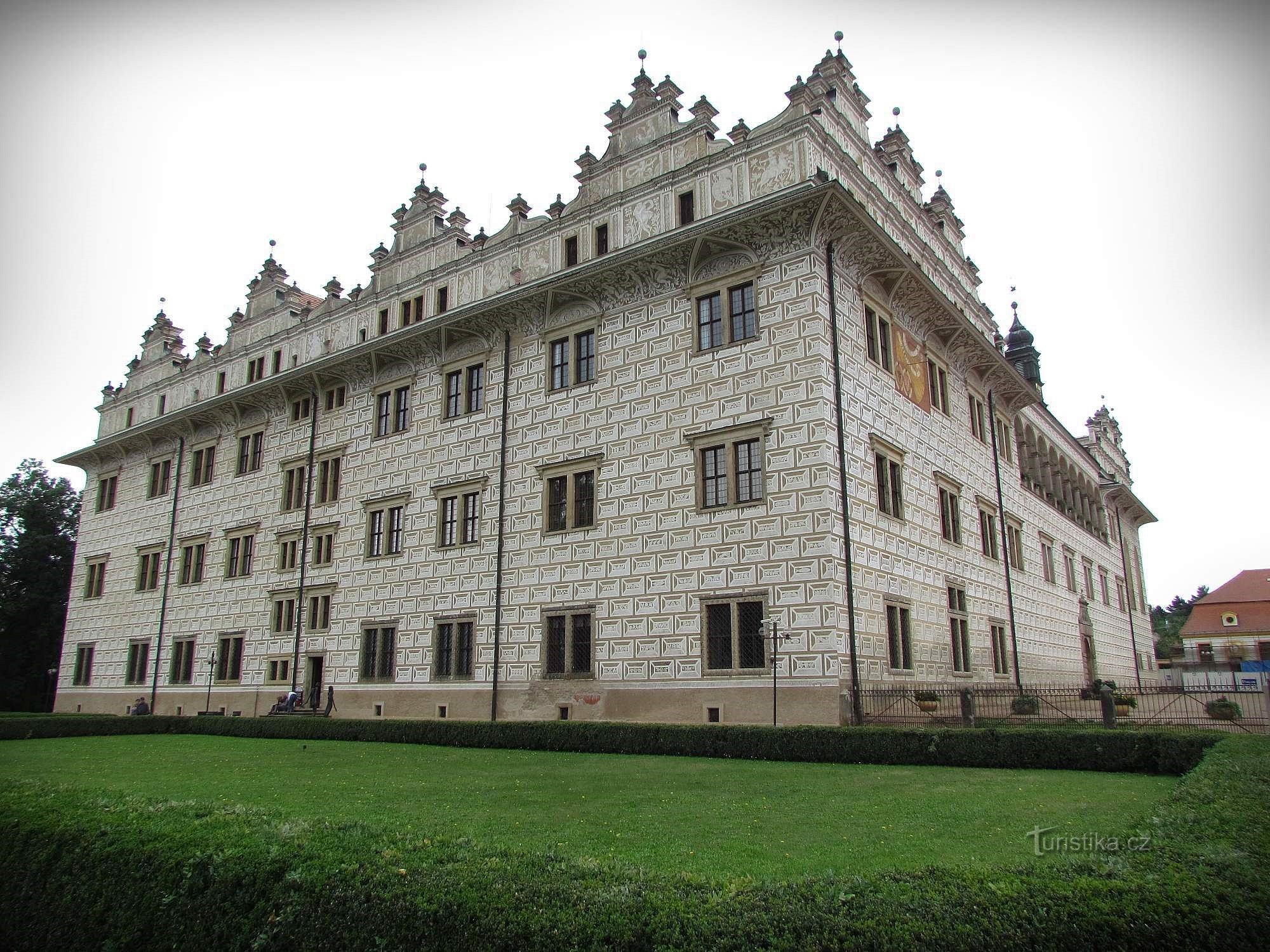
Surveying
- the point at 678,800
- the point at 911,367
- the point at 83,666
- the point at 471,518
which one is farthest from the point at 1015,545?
the point at 83,666

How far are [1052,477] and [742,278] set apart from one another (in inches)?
990

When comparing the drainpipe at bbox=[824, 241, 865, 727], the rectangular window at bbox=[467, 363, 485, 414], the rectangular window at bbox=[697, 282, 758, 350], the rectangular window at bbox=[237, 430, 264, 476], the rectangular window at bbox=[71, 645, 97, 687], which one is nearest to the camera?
the drainpipe at bbox=[824, 241, 865, 727]

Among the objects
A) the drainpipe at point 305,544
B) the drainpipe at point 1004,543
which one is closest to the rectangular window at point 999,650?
the drainpipe at point 1004,543

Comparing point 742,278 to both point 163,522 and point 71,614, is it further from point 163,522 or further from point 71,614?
point 71,614

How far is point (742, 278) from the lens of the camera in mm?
24109

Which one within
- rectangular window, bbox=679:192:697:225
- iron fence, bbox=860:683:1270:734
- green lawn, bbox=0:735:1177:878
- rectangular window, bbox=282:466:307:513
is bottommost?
green lawn, bbox=0:735:1177:878

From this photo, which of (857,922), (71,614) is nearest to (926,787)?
(857,922)

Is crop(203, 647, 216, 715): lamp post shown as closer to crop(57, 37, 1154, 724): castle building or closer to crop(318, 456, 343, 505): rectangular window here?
crop(57, 37, 1154, 724): castle building

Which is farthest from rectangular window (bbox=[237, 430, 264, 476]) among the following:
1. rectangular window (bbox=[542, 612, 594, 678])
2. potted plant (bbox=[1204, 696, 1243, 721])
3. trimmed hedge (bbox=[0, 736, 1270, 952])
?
potted plant (bbox=[1204, 696, 1243, 721])

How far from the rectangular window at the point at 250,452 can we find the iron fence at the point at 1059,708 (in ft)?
89.0

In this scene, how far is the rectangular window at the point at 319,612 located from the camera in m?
32.5

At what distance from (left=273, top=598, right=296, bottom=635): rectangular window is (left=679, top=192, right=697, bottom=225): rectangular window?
20039mm

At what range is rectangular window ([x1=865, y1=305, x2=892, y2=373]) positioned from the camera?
2542cm

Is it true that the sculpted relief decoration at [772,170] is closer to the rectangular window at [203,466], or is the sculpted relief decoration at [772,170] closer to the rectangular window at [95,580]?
the rectangular window at [203,466]
